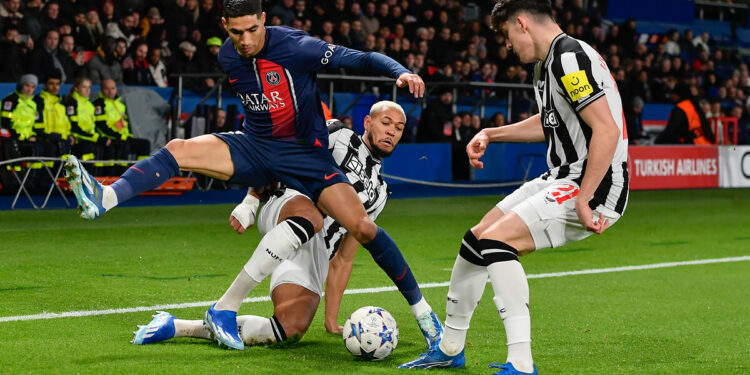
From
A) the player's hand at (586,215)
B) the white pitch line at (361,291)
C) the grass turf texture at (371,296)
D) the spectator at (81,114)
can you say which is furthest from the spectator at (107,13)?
the player's hand at (586,215)

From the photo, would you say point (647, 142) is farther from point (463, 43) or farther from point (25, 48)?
point (25, 48)

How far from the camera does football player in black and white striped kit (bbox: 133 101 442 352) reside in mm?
5379

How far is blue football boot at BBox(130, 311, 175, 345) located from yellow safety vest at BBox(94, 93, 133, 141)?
10.2 metres

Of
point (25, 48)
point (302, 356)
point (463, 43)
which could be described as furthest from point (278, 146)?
point (463, 43)

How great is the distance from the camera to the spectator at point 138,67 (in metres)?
16.2

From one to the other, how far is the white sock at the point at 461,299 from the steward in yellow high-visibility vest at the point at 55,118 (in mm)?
10581

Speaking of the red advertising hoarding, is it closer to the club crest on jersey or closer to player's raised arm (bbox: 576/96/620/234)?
the club crest on jersey

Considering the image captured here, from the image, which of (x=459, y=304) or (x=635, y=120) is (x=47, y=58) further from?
(x=635, y=120)

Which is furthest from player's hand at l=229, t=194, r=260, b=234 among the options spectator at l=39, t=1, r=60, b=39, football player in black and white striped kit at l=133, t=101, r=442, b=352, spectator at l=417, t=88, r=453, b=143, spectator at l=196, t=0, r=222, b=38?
spectator at l=417, t=88, r=453, b=143

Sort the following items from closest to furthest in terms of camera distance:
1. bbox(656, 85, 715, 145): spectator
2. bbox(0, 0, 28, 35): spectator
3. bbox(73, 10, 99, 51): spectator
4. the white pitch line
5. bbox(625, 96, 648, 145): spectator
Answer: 1. the white pitch line
2. bbox(0, 0, 28, 35): spectator
3. bbox(73, 10, 99, 51): spectator
4. bbox(656, 85, 715, 145): spectator
5. bbox(625, 96, 648, 145): spectator

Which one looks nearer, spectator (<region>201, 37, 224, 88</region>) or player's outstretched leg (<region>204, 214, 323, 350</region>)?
Answer: player's outstretched leg (<region>204, 214, 323, 350</region>)

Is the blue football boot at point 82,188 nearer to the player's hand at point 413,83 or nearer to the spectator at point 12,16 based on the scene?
the player's hand at point 413,83

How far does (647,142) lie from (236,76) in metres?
18.4

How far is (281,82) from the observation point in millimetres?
5523
